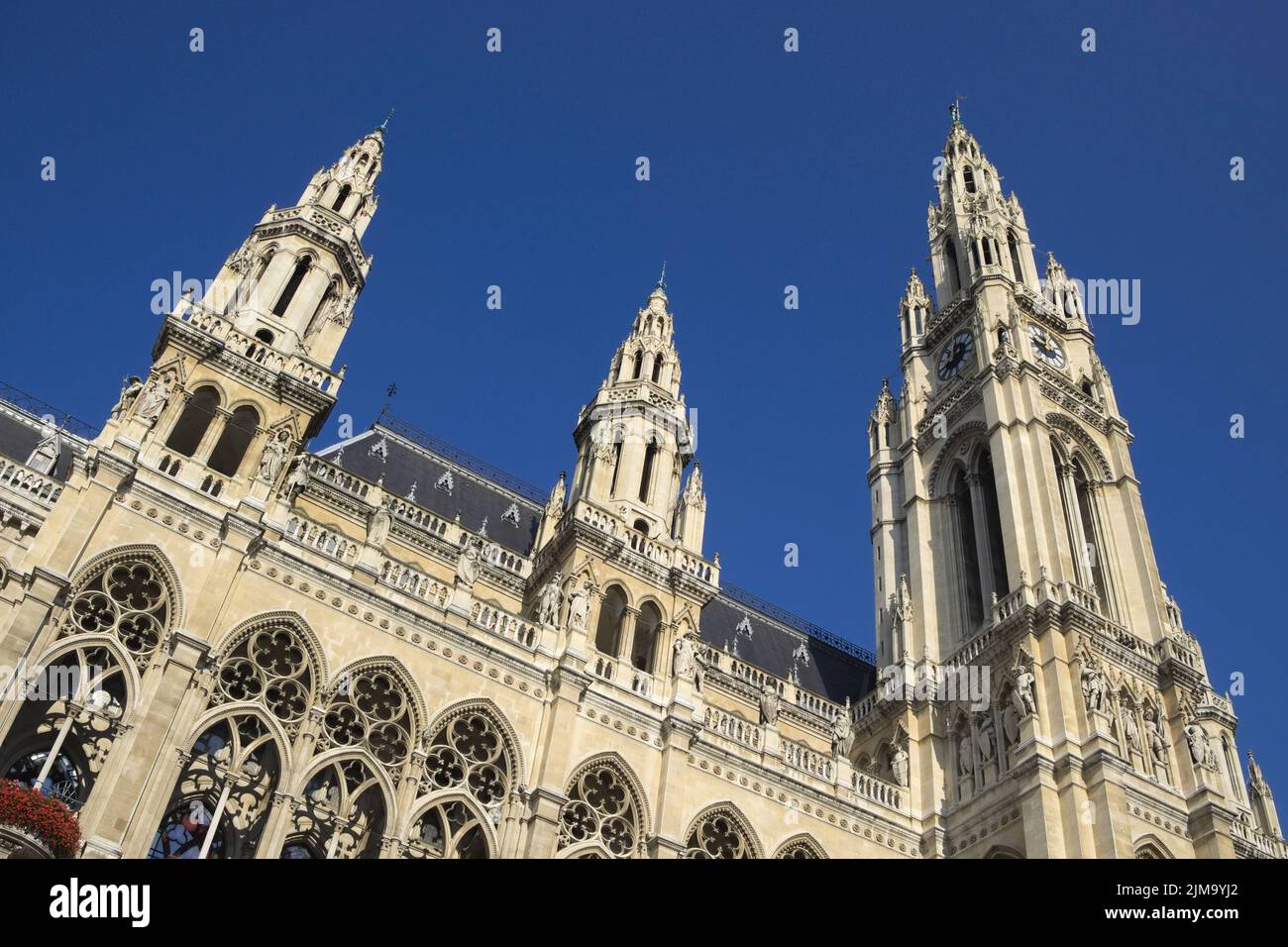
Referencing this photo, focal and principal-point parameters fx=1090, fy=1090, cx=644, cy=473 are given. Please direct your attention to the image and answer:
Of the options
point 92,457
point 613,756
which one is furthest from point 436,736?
point 92,457

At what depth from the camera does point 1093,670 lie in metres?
30.1

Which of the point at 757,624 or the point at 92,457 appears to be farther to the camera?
the point at 757,624

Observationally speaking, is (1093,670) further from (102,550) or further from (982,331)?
(102,550)

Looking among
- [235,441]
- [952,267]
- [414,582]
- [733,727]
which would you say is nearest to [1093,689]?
[733,727]

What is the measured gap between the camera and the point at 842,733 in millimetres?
32062

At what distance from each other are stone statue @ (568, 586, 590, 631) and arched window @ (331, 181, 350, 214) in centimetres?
1598

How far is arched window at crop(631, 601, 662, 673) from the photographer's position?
100 feet

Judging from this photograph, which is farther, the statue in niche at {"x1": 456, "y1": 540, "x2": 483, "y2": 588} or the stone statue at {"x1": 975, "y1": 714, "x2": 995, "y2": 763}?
the stone statue at {"x1": 975, "y1": 714, "x2": 995, "y2": 763}

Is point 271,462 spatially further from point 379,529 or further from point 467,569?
point 467,569

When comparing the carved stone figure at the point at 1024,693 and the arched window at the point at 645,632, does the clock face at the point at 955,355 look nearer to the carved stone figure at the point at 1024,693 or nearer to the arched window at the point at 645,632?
the carved stone figure at the point at 1024,693

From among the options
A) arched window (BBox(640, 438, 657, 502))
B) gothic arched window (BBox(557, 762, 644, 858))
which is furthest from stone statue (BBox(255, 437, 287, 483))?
arched window (BBox(640, 438, 657, 502))

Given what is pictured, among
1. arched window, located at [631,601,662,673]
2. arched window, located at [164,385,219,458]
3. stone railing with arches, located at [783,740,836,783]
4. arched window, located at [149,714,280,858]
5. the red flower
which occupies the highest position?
arched window, located at [164,385,219,458]

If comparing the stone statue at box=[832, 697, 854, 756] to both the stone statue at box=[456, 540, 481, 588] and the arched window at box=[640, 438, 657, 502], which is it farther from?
the stone statue at box=[456, 540, 481, 588]
